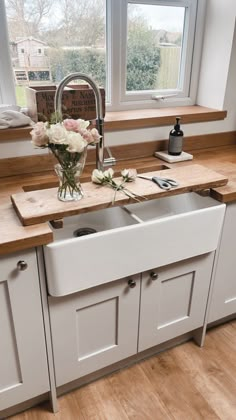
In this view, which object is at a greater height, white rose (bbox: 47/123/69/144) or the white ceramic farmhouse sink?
white rose (bbox: 47/123/69/144)

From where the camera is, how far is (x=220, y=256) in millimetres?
1546

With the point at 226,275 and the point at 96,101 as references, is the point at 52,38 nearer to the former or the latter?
the point at 96,101

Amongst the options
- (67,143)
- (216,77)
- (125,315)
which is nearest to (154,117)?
(216,77)

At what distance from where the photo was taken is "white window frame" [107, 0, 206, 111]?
5.79ft

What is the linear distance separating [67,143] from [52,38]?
2.95ft

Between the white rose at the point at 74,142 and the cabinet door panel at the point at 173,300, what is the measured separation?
23.0 inches

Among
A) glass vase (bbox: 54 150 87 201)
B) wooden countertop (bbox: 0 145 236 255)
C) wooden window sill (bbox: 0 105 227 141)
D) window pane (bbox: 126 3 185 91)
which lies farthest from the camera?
window pane (bbox: 126 3 185 91)

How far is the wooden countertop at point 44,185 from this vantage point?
3.37 feet

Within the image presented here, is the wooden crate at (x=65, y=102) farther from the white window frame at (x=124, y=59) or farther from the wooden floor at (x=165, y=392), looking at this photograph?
the wooden floor at (x=165, y=392)

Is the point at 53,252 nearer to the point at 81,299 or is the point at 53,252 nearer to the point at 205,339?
the point at 81,299

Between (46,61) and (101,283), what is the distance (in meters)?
1.16

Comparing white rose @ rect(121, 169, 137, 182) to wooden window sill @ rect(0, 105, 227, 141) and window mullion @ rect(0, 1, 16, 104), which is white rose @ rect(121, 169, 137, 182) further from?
window mullion @ rect(0, 1, 16, 104)

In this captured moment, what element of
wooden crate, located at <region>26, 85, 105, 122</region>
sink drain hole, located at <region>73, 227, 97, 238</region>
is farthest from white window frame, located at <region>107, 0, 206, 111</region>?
sink drain hole, located at <region>73, 227, 97, 238</region>

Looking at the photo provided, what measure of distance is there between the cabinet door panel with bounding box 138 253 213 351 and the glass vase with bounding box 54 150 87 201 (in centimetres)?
43
